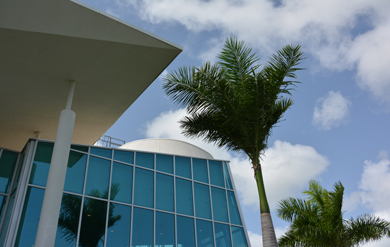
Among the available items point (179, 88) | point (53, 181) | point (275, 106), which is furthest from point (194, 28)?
point (53, 181)

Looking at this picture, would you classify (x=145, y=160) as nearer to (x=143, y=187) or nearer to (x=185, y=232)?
(x=143, y=187)

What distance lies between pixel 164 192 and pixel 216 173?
293 cm

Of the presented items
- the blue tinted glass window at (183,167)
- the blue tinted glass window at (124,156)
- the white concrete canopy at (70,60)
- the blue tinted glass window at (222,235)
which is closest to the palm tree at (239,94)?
the white concrete canopy at (70,60)

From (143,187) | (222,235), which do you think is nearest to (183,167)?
(143,187)

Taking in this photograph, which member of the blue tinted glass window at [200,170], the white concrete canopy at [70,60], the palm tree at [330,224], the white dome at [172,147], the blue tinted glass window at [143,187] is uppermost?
the white dome at [172,147]

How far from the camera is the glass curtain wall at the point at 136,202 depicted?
35.1 feet

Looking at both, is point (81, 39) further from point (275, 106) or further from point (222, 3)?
point (275, 106)

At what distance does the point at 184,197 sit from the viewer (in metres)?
13.5

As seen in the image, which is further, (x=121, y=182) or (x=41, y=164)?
(x=121, y=182)

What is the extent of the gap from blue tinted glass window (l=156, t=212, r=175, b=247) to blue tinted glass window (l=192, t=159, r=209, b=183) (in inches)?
91.2

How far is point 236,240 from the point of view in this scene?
1349cm

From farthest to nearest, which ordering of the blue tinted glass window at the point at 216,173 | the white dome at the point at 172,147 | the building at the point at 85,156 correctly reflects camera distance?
the white dome at the point at 172,147, the blue tinted glass window at the point at 216,173, the building at the point at 85,156

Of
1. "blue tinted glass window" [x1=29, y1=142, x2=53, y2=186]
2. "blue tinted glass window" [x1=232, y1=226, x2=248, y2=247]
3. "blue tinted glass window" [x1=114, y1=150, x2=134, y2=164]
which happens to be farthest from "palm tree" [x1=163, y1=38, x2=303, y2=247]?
"blue tinted glass window" [x1=29, y1=142, x2=53, y2=186]

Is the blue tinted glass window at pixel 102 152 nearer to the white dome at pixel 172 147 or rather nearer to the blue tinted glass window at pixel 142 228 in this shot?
the blue tinted glass window at pixel 142 228
